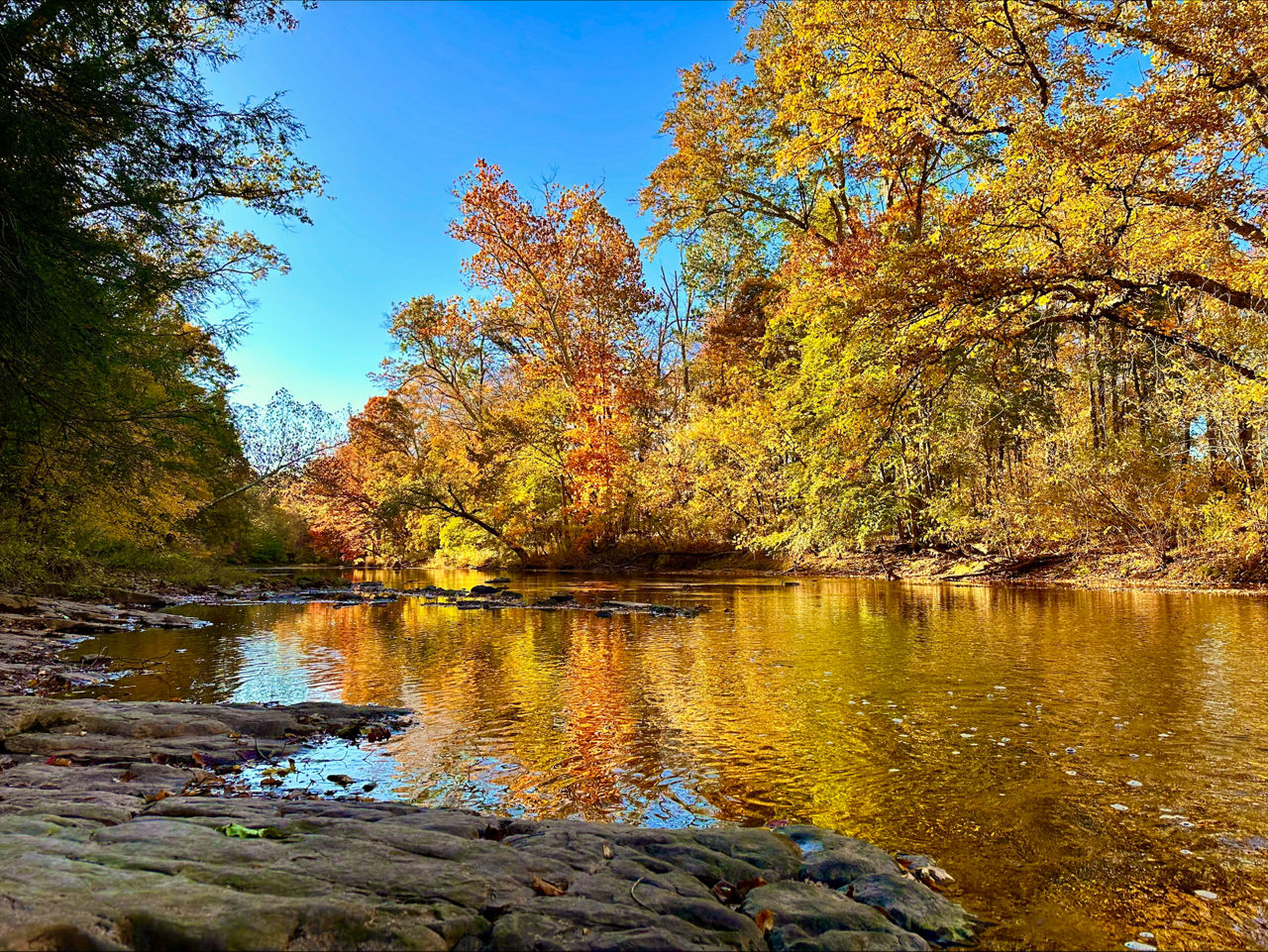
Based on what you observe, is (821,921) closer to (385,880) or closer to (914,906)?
(914,906)

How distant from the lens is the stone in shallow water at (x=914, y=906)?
274 cm

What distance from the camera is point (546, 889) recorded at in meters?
2.59

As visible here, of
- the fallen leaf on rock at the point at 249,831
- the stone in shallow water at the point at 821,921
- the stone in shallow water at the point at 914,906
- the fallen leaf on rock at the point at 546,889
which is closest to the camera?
the stone in shallow water at the point at 821,921

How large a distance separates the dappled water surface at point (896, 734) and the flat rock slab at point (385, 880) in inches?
33.4

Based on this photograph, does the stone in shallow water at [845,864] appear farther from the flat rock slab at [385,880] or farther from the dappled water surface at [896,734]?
the dappled water surface at [896,734]

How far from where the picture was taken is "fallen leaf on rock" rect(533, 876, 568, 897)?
258 cm

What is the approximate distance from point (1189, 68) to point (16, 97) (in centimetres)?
1456

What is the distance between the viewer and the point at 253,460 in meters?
33.3

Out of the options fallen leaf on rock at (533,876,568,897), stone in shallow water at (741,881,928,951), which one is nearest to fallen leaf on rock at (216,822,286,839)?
fallen leaf on rock at (533,876,568,897)

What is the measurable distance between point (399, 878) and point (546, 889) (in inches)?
21.1

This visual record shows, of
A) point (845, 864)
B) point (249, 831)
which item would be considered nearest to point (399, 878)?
point (249, 831)

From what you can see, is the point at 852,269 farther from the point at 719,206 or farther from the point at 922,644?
the point at 922,644

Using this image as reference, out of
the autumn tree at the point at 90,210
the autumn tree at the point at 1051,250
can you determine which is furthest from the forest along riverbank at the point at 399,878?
the autumn tree at the point at 1051,250

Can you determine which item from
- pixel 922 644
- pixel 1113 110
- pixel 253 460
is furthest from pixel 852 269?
pixel 253 460
